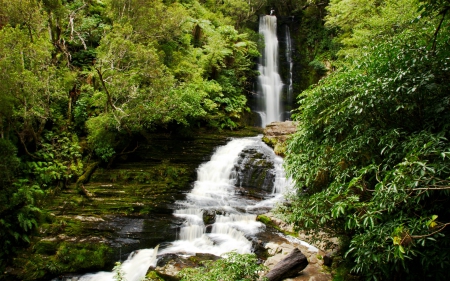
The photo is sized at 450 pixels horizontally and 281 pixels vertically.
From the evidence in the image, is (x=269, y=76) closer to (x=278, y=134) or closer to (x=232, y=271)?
(x=278, y=134)

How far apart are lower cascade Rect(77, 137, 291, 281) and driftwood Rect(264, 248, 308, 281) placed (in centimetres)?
133

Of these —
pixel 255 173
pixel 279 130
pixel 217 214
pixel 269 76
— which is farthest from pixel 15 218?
pixel 269 76

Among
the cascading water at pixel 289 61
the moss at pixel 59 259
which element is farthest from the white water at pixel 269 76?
the moss at pixel 59 259

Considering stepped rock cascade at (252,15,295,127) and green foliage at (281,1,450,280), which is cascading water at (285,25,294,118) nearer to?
stepped rock cascade at (252,15,295,127)

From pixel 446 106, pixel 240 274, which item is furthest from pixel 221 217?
pixel 446 106

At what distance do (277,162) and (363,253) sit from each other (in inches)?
359

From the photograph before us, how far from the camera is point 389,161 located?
3.58 m

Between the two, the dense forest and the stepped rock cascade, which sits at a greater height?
the stepped rock cascade

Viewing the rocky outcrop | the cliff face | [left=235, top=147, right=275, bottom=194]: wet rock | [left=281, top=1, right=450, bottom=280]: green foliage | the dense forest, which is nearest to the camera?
[left=281, top=1, right=450, bottom=280]: green foliage

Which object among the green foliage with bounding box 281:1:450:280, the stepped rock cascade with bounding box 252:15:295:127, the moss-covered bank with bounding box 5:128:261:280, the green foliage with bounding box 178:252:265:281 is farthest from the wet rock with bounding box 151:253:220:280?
the stepped rock cascade with bounding box 252:15:295:127

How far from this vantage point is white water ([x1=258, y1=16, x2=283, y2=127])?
2127cm

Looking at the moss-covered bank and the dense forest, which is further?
the moss-covered bank

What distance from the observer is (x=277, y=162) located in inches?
487

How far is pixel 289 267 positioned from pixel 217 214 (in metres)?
3.60
